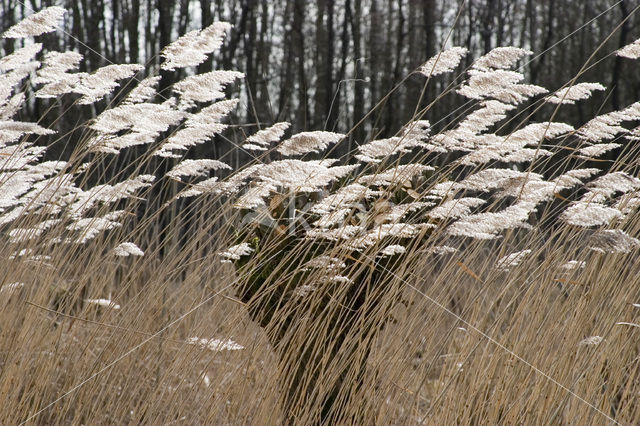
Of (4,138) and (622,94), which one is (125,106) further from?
(622,94)

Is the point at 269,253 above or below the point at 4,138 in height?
below

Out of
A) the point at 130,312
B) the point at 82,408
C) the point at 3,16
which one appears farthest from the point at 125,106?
the point at 3,16

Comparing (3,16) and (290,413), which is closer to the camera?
(290,413)

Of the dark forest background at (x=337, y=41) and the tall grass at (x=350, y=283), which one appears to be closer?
the tall grass at (x=350, y=283)

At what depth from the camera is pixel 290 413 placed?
1.85m

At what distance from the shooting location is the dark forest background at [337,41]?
391 inches

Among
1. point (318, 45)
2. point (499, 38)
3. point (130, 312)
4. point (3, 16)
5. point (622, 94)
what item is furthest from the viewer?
point (622, 94)

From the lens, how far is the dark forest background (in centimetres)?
992

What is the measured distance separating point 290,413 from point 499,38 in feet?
40.7

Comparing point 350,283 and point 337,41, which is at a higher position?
point 337,41

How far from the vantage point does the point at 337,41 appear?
1230 centimetres

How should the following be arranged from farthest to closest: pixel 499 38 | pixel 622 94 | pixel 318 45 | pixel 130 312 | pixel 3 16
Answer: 1. pixel 622 94
2. pixel 499 38
3. pixel 318 45
4. pixel 3 16
5. pixel 130 312

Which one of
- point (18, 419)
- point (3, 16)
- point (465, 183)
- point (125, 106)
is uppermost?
point (3, 16)

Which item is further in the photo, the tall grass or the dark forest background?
the dark forest background
